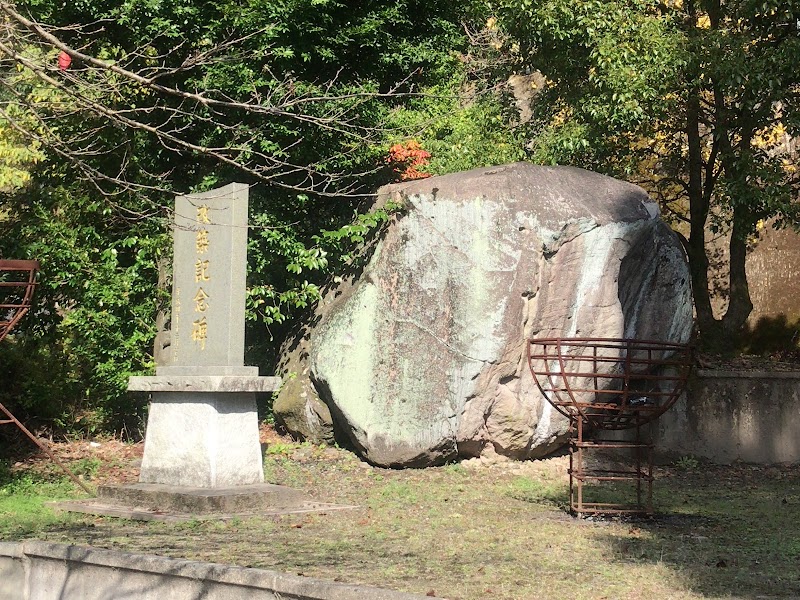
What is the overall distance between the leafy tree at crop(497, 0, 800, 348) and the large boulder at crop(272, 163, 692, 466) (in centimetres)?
188

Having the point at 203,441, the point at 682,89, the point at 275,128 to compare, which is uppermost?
the point at 682,89

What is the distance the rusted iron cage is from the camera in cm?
848

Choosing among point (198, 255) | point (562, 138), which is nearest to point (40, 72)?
point (198, 255)

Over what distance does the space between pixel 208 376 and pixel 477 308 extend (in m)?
3.66

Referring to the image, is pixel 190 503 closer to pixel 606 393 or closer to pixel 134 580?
pixel 134 580

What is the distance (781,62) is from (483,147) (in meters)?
4.47

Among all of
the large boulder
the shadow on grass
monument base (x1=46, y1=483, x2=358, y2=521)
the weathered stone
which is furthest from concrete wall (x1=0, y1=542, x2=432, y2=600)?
the weathered stone

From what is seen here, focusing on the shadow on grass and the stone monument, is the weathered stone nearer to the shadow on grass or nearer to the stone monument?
the stone monument

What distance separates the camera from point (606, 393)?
1054cm

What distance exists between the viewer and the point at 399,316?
Result: 12.5 metres

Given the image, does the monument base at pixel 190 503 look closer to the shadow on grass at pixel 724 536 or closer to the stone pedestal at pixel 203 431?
the stone pedestal at pixel 203 431

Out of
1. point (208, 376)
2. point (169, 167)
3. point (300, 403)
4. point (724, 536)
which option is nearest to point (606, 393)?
point (724, 536)

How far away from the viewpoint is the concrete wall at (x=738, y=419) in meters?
13.7

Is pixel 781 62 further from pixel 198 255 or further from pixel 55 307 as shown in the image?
pixel 55 307
